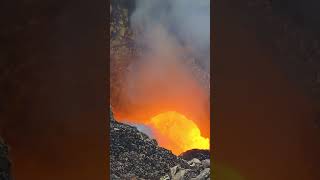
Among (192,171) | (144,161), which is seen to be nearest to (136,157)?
(144,161)

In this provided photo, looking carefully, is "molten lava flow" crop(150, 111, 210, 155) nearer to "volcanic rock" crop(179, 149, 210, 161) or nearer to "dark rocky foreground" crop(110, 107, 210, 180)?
"volcanic rock" crop(179, 149, 210, 161)

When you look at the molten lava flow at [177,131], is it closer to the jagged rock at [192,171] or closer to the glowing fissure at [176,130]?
the glowing fissure at [176,130]

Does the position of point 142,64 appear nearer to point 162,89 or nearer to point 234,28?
point 162,89

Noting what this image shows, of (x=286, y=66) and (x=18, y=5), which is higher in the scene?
(x=18, y=5)

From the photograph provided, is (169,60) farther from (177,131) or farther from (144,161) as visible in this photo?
(144,161)

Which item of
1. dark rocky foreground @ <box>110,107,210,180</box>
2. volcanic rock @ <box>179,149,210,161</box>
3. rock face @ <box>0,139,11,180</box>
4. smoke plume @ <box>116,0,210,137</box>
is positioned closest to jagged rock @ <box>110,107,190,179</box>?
dark rocky foreground @ <box>110,107,210,180</box>

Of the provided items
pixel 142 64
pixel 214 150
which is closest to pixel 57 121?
pixel 214 150

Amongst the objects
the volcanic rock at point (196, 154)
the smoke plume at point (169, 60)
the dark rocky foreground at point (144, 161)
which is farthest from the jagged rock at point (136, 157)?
the smoke plume at point (169, 60)

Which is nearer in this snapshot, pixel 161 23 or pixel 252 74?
pixel 252 74
